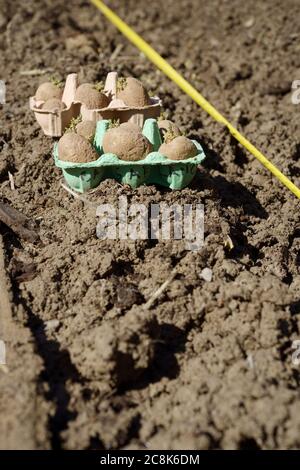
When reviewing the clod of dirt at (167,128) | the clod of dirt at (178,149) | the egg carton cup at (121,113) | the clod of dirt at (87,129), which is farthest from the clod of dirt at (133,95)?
the clod of dirt at (178,149)

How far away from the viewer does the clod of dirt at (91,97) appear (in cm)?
312

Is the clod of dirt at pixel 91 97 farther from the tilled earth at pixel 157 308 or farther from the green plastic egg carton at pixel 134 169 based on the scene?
the tilled earth at pixel 157 308

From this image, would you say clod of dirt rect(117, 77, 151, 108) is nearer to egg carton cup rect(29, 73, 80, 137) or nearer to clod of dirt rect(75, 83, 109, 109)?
clod of dirt rect(75, 83, 109, 109)

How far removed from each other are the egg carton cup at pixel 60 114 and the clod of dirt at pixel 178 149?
62 centimetres

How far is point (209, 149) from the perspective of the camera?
3.57m

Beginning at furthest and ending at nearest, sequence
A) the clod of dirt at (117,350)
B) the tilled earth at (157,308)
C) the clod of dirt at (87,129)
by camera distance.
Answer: the clod of dirt at (87,129)
the clod of dirt at (117,350)
the tilled earth at (157,308)

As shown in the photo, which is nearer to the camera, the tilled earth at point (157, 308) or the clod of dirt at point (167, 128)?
the tilled earth at point (157, 308)

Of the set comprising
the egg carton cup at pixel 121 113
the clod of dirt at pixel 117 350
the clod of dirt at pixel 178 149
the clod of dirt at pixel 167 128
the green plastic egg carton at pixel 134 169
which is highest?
the egg carton cup at pixel 121 113

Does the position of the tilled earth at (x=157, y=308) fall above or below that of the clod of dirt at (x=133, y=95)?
below

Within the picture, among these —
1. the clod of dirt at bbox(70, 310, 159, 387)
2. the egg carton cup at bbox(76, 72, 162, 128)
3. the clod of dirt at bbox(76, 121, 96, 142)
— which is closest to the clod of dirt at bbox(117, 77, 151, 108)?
the egg carton cup at bbox(76, 72, 162, 128)

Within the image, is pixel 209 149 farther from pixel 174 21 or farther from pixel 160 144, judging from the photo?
pixel 174 21

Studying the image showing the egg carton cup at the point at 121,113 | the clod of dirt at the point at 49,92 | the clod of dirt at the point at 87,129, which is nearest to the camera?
the clod of dirt at the point at 87,129

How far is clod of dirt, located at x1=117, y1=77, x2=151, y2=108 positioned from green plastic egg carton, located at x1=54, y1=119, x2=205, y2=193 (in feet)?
0.75

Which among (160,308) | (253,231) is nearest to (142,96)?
(253,231)
